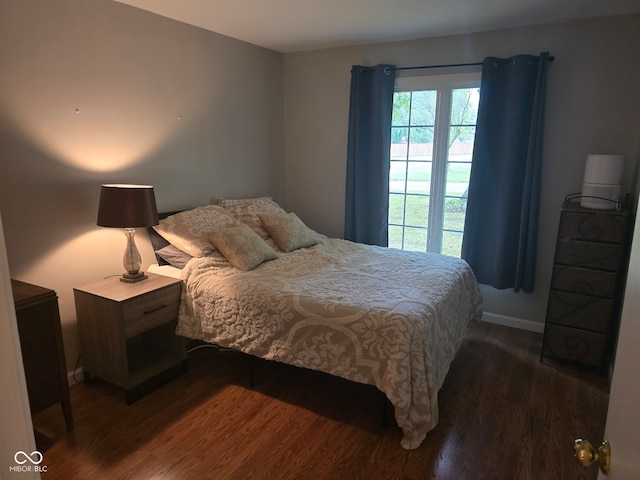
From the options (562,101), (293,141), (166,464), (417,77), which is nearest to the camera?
(166,464)

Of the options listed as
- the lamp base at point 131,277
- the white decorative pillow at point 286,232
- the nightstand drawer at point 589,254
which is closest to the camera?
the lamp base at point 131,277

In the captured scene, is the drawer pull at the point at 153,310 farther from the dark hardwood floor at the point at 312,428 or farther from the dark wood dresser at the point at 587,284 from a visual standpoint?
the dark wood dresser at the point at 587,284

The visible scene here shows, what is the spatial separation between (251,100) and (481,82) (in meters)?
1.97

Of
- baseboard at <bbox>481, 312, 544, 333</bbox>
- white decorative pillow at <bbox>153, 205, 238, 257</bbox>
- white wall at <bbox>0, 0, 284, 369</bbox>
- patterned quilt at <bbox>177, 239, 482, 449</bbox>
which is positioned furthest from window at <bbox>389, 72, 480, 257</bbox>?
white decorative pillow at <bbox>153, 205, 238, 257</bbox>

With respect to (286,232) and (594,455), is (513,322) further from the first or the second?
(594,455)

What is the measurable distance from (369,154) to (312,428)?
2417mm

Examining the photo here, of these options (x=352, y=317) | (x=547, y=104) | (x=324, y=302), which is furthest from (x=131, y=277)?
(x=547, y=104)

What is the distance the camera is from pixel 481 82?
10.6ft

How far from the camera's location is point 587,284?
2.73 meters

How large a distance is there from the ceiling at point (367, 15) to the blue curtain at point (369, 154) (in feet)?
1.17

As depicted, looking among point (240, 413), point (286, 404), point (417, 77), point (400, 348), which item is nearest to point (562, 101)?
point (417, 77)

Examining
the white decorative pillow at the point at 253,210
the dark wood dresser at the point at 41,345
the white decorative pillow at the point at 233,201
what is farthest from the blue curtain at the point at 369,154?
the dark wood dresser at the point at 41,345

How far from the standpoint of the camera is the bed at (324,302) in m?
2.06

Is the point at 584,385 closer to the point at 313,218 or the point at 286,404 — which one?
the point at 286,404
